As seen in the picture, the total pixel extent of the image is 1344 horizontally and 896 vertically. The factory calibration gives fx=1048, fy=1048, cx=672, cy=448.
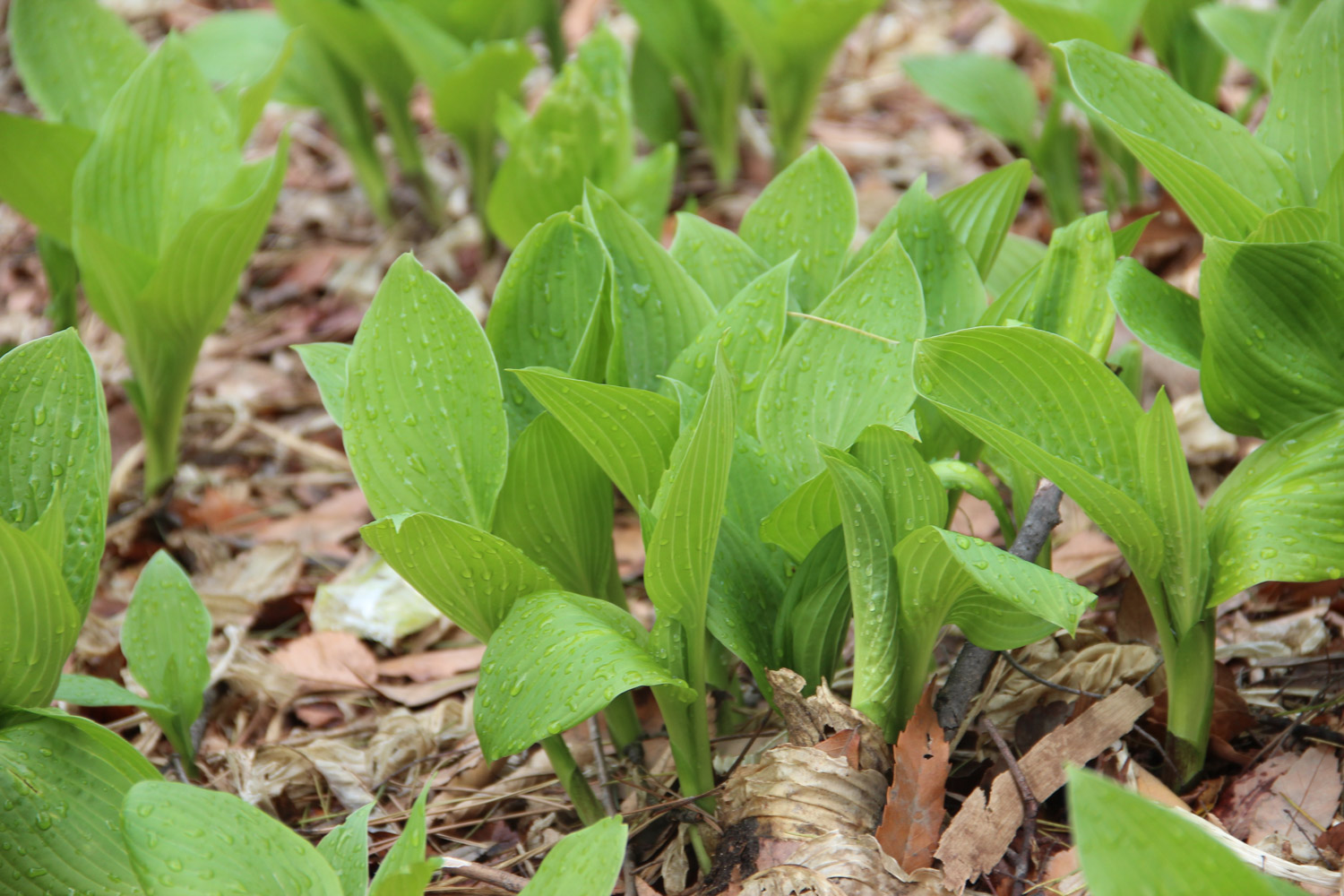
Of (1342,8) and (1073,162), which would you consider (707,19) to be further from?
(1342,8)

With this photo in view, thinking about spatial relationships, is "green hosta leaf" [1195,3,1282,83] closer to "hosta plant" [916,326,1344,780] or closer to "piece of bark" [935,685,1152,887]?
"hosta plant" [916,326,1344,780]

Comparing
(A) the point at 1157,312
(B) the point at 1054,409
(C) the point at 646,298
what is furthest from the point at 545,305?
(A) the point at 1157,312

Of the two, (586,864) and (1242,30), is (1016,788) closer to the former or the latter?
(586,864)

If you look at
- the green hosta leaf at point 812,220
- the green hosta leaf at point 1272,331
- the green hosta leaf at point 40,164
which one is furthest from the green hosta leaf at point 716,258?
the green hosta leaf at point 40,164

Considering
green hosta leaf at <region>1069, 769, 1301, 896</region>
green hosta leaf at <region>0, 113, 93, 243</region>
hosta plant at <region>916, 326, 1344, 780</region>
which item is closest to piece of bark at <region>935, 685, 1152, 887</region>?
hosta plant at <region>916, 326, 1344, 780</region>

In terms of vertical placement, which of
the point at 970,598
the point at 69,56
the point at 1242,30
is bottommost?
the point at 970,598

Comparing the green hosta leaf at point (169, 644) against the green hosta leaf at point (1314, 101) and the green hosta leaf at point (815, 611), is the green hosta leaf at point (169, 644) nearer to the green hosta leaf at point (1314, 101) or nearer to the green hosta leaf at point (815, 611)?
the green hosta leaf at point (815, 611)
